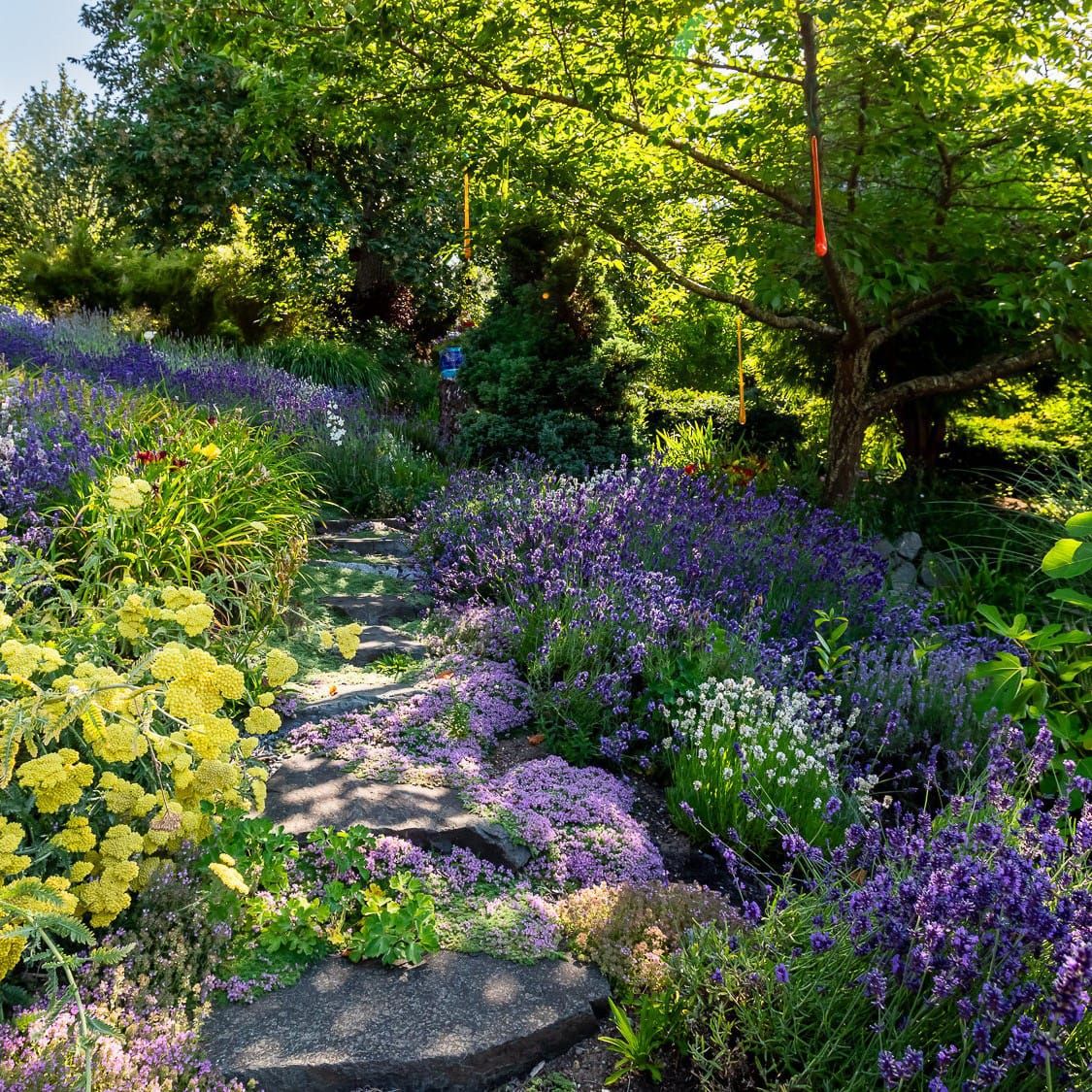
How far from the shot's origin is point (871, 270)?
5988 mm

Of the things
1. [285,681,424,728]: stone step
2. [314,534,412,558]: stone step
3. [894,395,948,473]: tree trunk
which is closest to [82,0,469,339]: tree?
[894,395,948,473]: tree trunk

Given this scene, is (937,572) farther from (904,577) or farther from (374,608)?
(374,608)

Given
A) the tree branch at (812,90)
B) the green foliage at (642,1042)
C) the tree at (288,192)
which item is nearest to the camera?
the green foliage at (642,1042)

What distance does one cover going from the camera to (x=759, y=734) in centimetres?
302

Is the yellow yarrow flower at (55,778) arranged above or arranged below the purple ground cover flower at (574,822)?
above

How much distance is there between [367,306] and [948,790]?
561 inches

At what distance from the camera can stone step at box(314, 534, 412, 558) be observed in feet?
19.0

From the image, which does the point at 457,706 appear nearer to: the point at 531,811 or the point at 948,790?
the point at 531,811

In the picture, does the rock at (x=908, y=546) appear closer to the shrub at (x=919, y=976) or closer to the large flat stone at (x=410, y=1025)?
the shrub at (x=919, y=976)

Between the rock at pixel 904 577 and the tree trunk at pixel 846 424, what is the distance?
98 centimetres

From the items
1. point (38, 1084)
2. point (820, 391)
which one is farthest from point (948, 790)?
point (820, 391)

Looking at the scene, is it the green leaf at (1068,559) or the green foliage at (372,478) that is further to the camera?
the green foliage at (372,478)

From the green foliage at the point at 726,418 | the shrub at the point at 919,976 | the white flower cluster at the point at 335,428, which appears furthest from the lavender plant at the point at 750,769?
the green foliage at the point at 726,418

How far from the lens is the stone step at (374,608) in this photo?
4.60 metres
